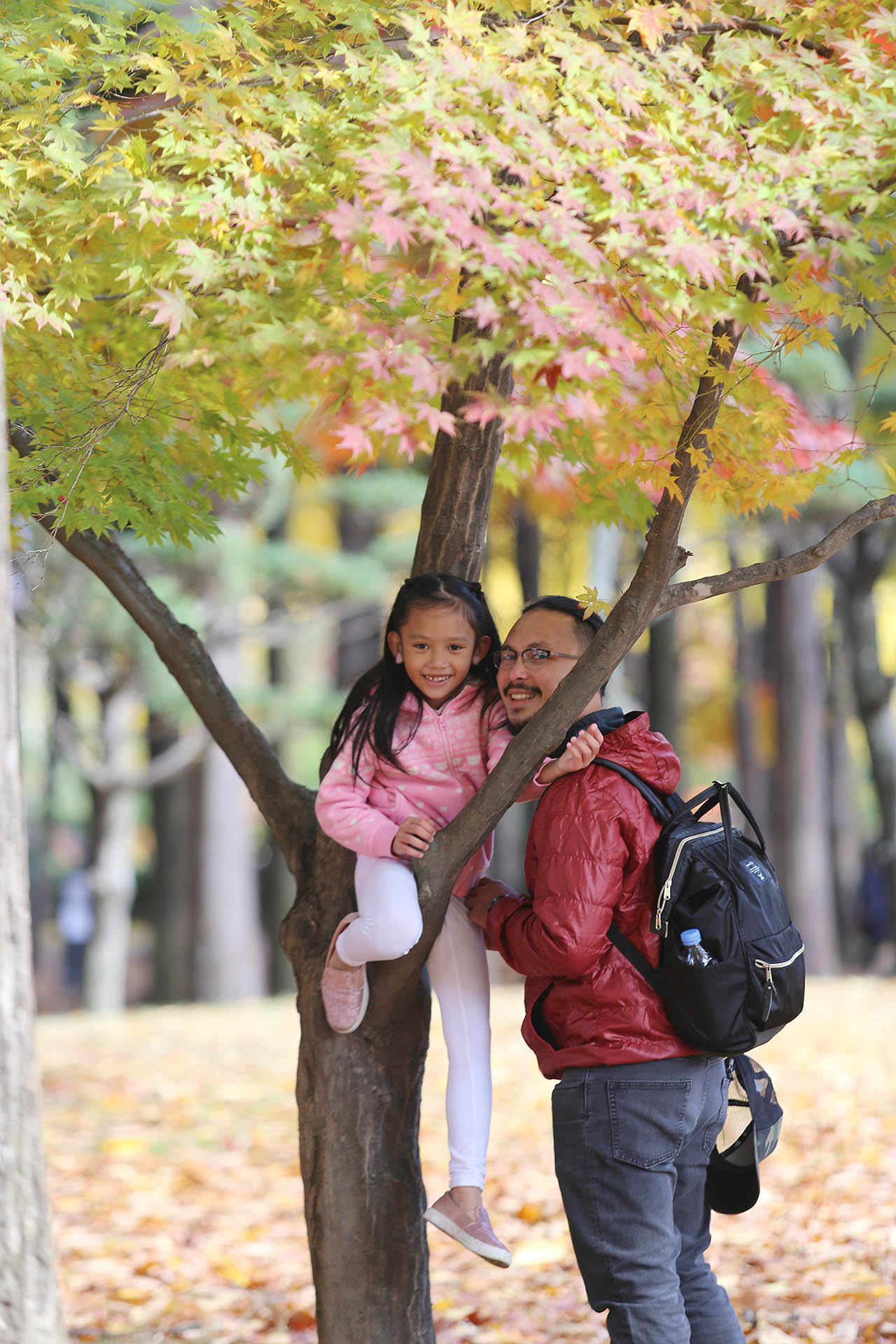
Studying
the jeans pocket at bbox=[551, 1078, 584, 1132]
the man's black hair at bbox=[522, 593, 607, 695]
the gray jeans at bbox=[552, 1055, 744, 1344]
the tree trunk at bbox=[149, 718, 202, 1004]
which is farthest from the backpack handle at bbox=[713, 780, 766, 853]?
the tree trunk at bbox=[149, 718, 202, 1004]

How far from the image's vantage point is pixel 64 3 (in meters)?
3.31

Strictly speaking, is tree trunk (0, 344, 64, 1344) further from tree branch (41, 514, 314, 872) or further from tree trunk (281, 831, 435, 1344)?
tree branch (41, 514, 314, 872)

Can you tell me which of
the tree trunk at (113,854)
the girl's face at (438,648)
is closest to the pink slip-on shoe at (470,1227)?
the girl's face at (438,648)

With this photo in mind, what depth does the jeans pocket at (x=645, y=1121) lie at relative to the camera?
267cm

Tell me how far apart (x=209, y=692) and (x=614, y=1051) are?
1528 millimetres

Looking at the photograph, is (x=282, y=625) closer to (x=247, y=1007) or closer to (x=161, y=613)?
(x=247, y=1007)

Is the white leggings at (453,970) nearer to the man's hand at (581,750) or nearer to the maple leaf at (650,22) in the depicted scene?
the man's hand at (581,750)

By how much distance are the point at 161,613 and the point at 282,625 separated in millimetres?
9505

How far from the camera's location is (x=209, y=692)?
3500 mm

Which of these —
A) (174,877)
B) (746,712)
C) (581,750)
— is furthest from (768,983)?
(746,712)

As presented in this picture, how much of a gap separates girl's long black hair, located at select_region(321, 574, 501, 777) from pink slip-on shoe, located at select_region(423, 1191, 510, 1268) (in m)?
1.09

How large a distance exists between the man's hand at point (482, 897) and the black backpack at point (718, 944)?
415mm

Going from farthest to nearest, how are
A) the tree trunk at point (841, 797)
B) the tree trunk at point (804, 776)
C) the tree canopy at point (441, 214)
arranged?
the tree trunk at point (841, 797)
the tree trunk at point (804, 776)
the tree canopy at point (441, 214)

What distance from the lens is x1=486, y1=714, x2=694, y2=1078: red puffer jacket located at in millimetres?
2684
